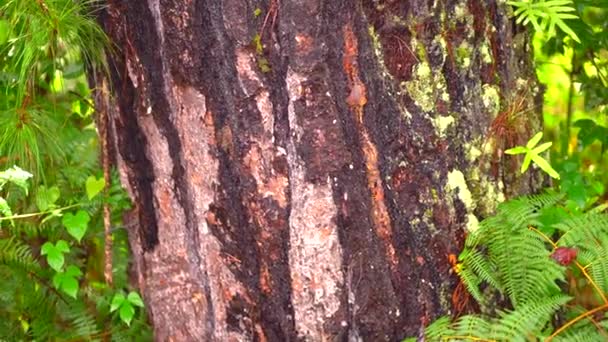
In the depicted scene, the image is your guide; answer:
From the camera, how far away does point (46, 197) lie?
2.96 m

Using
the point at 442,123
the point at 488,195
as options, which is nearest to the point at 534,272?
the point at 488,195

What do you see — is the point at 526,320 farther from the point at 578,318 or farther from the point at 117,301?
the point at 117,301

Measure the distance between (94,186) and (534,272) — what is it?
1.53 metres

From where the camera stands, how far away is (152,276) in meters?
3.04

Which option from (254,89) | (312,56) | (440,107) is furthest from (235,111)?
(440,107)

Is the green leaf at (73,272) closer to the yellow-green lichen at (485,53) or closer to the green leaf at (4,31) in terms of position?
the green leaf at (4,31)

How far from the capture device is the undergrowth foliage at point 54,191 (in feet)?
8.97

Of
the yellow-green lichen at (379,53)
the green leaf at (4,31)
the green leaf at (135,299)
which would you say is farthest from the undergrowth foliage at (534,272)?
the green leaf at (4,31)

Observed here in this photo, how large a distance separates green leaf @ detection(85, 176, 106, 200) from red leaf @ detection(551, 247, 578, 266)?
5.09ft

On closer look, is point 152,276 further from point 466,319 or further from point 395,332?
point 466,319

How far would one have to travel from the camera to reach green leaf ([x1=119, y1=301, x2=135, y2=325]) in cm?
295

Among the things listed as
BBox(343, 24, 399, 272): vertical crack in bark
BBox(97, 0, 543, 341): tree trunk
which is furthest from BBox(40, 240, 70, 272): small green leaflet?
BBox(343, 24, 399, 272): vertical crack in bark

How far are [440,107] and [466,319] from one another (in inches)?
24.8

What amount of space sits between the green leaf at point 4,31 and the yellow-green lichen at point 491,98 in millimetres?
1516
